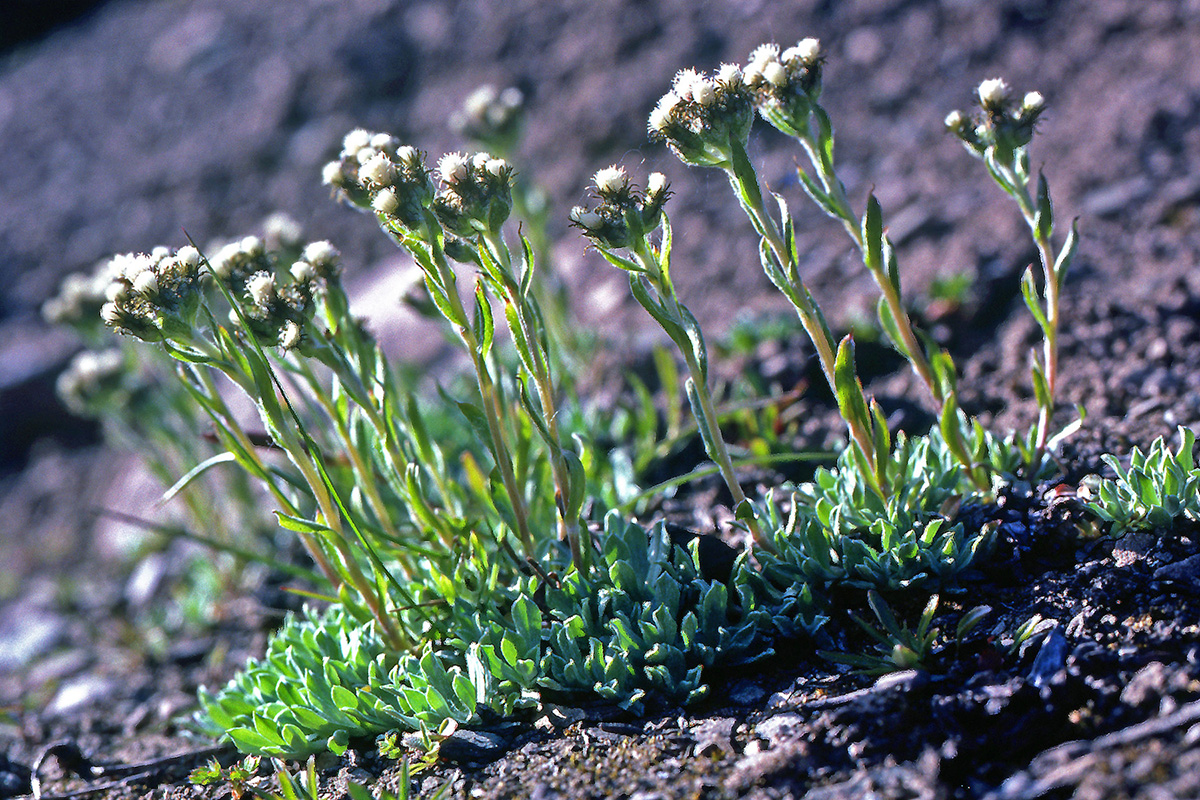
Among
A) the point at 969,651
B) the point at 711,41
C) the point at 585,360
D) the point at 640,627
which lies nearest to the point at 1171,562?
the point at 969,651

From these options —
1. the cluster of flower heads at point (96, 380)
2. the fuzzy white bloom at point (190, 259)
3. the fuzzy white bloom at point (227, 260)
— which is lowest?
the fuzzy white bloom at point (190, 259)

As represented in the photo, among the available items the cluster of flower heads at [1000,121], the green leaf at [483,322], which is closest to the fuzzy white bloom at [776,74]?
the cluster of flower heads at [1000,121]

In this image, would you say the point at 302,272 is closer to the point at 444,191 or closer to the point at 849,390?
the point at 444,191

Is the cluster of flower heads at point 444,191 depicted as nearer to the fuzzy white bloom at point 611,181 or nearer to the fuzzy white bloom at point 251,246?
the fuzzy white bloom at point 611,181

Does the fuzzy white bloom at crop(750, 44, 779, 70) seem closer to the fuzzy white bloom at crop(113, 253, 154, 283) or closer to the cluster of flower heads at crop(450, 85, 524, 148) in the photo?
the fuzzy white bloom at crop(113, 253, 154, 283)

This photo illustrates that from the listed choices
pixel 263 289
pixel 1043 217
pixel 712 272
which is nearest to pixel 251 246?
pixel 263 289
